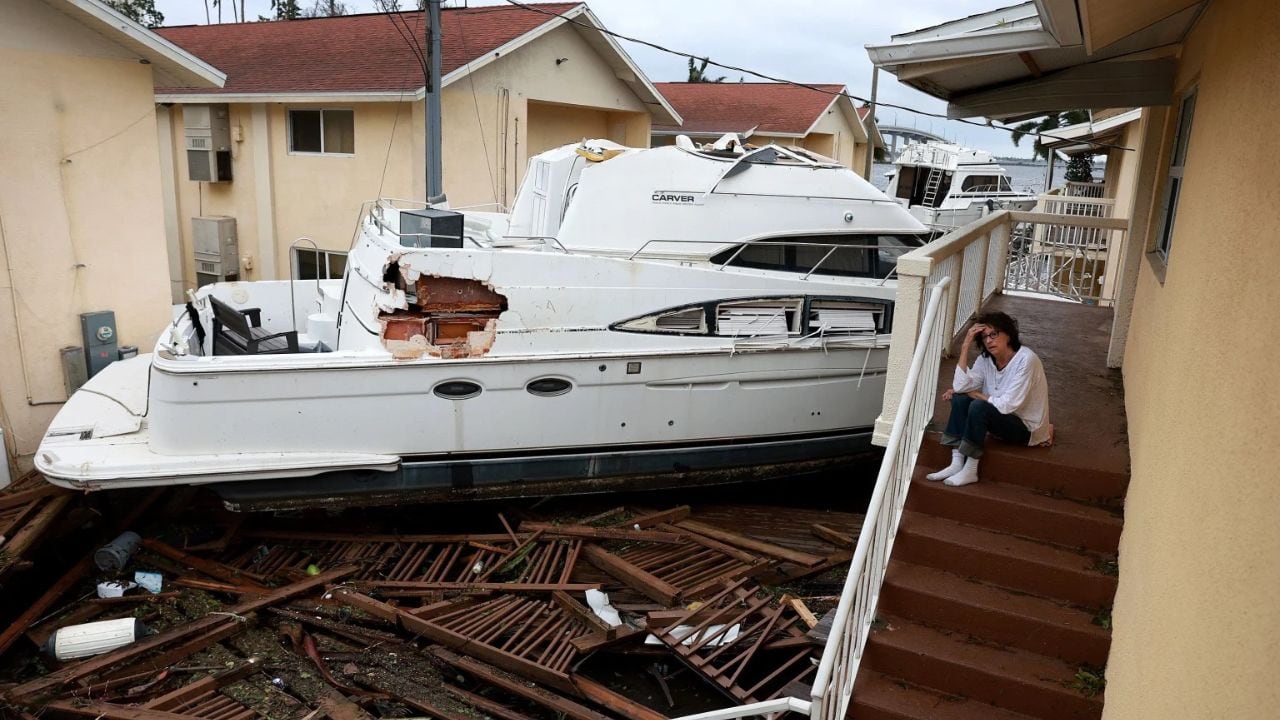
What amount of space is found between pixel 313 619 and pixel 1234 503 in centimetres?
598

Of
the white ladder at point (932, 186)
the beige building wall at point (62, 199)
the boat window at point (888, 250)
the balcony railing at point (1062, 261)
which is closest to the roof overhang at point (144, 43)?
the beige building wall at point (62, 199)

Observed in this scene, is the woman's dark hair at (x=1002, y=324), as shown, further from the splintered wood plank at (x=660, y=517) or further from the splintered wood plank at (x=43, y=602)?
the splintered wood plank at (x=43, y=602)

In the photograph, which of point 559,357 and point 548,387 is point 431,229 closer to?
point 559,357

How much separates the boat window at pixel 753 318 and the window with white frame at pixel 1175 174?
10.1 ft

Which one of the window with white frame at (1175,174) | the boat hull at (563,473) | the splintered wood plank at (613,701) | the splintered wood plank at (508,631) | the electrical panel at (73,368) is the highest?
the window with white frame at (1175,174)

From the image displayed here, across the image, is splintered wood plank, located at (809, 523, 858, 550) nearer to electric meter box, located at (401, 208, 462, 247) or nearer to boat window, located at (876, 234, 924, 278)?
boat window, located at (876, 234, 924, 278)

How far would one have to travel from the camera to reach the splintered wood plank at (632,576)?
21.9ft

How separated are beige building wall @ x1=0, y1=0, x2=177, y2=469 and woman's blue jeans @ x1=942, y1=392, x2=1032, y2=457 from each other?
26.5 feet

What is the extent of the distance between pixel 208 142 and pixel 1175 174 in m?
14.7

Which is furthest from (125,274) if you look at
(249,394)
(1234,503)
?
(1234,503)

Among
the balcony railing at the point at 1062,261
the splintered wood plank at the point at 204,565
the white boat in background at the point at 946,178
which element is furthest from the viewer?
the white boat in background at the point at 946,178

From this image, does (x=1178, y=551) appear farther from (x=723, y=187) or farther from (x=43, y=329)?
(x=43, y=329)

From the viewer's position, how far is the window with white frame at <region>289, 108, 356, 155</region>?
1459 centimetres

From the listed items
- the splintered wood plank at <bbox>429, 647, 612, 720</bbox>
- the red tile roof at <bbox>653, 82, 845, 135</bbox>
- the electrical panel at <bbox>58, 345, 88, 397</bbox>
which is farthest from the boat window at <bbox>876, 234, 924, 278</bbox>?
the red tile roof at <bbox>653, 82, 845, 135</bbox>
